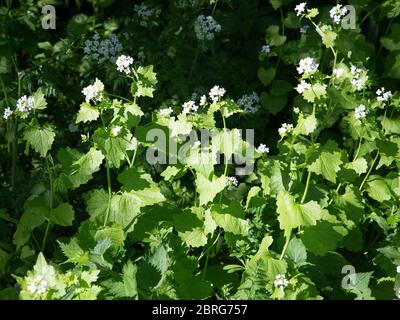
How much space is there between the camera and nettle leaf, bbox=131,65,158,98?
9.32 feet

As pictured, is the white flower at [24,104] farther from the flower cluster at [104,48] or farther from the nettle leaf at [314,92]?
the nettle leaf at [314,92]

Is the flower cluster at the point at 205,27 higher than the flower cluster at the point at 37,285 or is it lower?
higher

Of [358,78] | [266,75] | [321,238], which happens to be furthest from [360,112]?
[266,75]

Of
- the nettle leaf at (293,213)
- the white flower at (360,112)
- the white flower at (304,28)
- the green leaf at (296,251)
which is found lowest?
the green leaf at (296,251)

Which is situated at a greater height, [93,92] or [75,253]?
[93,92]

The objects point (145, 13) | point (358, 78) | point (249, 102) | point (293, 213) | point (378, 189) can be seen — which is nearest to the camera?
point (293, 213)

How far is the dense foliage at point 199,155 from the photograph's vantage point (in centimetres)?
271

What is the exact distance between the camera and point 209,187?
9.04ft

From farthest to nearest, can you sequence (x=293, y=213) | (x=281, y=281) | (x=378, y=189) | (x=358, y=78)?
1. (x=378, y=189)
2. (x=358, y=78)
3. (x=293, y=213)
4. (x=281, y=281)

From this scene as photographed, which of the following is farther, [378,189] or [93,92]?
[378,189]

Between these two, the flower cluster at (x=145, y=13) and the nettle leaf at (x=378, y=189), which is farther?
the flower cluster at (x=145, y=13)

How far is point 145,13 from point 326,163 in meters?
1.65

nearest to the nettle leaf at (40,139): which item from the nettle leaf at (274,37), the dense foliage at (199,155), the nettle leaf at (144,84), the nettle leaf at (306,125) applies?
the dense foliage at (199,155)

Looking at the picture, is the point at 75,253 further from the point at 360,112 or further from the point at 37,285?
the point at 360,112
